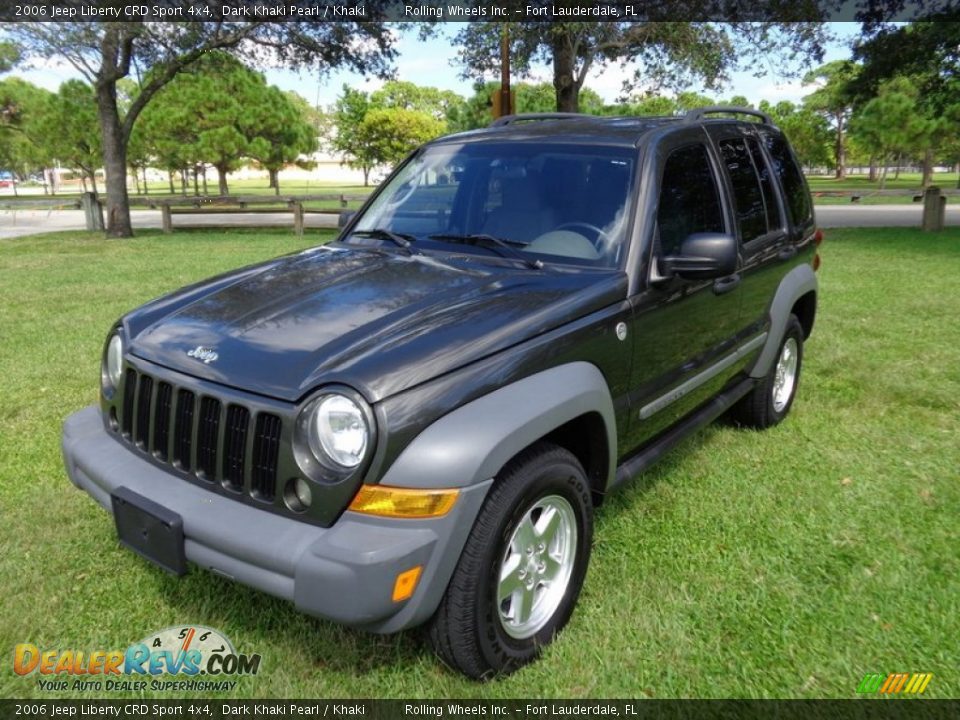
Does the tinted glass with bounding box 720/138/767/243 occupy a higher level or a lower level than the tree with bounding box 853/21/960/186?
lower

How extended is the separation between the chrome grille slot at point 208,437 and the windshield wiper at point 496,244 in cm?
140

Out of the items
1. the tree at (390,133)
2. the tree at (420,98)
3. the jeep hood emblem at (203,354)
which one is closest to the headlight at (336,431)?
the jeep hood emblem at (203,354)

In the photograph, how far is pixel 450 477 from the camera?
2166 mm

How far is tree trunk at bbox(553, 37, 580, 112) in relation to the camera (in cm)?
1595

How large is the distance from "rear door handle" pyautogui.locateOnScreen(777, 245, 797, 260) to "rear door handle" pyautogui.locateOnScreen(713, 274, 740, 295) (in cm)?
76

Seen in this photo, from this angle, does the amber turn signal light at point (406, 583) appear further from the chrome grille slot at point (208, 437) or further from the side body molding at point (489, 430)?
the chrome grille slot at point (208, 437)

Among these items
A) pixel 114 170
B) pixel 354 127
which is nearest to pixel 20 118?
pixel 354 127

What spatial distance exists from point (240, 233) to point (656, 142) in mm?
17392

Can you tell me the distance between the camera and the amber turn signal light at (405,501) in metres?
2.16

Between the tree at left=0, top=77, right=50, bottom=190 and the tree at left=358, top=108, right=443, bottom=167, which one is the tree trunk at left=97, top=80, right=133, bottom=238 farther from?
the tree at left=358, top=108, right=443, bottom=167

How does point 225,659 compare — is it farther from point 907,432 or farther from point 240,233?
point 240,233

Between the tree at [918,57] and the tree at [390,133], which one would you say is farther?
the tree at [390,133]

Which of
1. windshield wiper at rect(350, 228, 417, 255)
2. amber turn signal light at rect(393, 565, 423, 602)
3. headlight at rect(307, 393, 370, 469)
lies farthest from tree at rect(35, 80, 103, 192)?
amber turn signal light at rect(393, 565, 423, 602)

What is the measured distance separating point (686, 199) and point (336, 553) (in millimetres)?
2405
